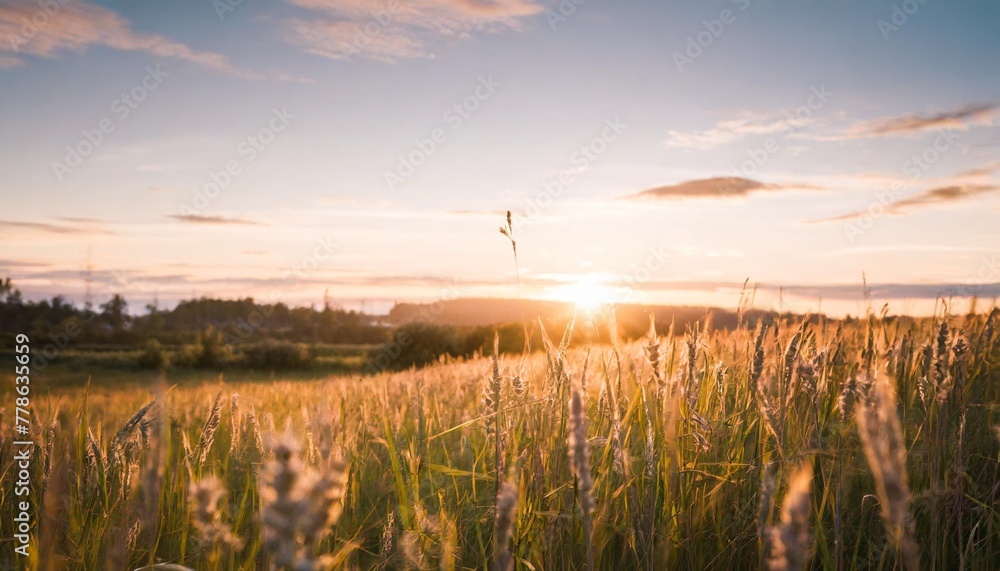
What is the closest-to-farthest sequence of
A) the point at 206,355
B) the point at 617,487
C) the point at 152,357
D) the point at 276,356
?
1. the point at 617,487
2. the point at 152,357
3. the point at 276,356
4. the point at 206,355

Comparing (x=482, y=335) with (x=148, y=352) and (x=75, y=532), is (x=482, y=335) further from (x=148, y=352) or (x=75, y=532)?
(x=75, y=532)

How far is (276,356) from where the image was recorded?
71.0 meters

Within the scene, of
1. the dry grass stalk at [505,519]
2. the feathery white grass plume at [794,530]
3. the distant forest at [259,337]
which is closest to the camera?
the feathery white grass plume at [794,530]

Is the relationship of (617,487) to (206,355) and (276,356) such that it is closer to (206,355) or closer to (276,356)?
(276,356)

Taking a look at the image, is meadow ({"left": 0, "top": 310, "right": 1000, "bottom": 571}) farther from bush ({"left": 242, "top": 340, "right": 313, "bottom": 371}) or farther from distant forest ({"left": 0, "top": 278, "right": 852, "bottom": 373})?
bush ({"left": 242, "top": 340, "right": 313, "bottom": 371})

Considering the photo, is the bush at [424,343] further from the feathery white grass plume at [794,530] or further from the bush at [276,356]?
the feathery white grass plume at [794,530]

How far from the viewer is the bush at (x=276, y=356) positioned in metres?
70.4

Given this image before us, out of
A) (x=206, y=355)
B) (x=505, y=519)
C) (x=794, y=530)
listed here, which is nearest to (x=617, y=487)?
(x=505, y=519)

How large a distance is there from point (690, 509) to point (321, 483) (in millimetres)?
2144

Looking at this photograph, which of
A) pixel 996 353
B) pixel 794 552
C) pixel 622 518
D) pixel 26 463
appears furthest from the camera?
pixel 996 353

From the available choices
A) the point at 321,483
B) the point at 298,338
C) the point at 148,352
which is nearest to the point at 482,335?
the point at 148,352

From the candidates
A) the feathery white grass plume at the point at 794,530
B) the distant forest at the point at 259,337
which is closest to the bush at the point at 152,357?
the distant forest at the point at 259,337

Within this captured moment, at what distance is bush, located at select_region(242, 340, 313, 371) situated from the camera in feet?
231

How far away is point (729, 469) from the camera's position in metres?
2.98
